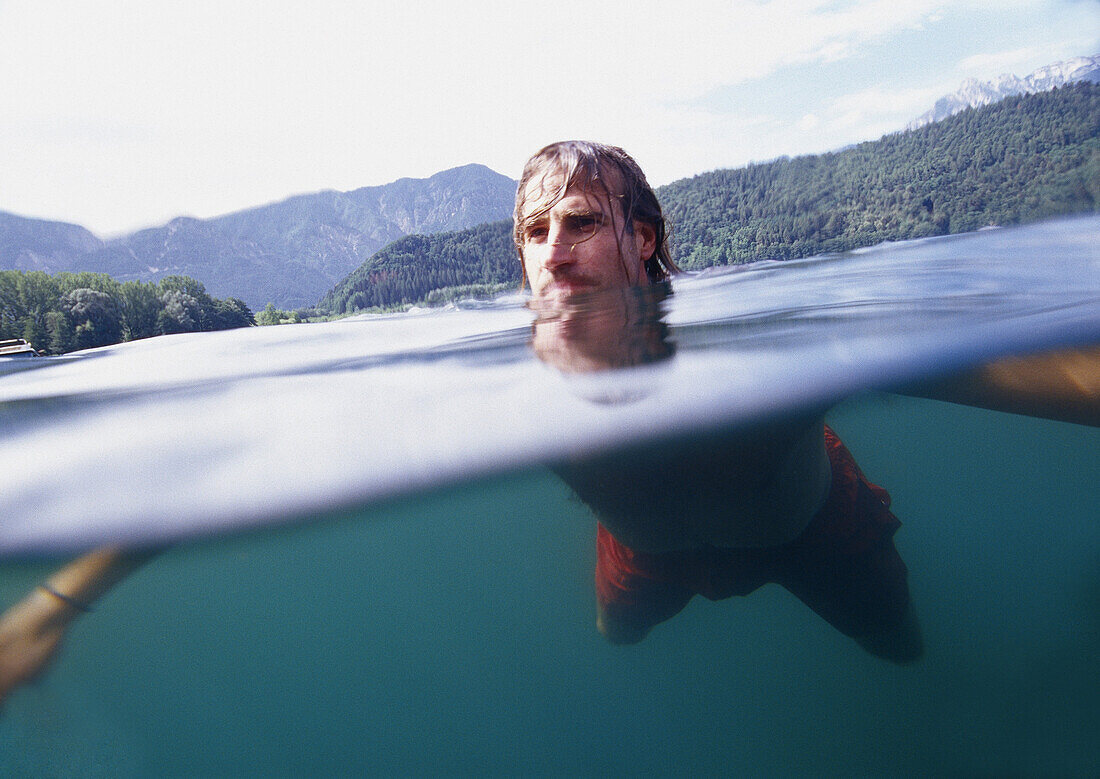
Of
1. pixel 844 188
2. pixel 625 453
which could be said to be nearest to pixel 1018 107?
pixel 844 188

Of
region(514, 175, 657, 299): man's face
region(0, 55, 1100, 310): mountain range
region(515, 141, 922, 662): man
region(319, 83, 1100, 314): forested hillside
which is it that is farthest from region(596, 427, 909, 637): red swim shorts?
region(0, 55, 1100, 310): mountain range

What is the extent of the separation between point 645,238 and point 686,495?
2.24 metres

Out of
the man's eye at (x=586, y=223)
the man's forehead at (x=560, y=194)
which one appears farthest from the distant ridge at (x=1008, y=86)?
the man's eye at (x=586, y=223)

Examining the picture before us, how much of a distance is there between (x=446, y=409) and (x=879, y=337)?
2.60 m

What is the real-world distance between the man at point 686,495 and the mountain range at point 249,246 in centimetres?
507

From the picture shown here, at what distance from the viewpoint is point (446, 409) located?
108 inches

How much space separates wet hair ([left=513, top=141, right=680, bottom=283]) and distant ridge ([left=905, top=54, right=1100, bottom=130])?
4.44m

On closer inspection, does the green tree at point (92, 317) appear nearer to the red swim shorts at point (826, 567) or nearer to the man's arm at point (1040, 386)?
the red swim shorts at point (826, 567)

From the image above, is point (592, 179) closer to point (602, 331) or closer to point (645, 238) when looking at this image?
point (645, 238)

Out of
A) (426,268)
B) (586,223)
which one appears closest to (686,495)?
(586,223)

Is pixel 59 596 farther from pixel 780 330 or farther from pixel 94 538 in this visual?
pixel 780 330

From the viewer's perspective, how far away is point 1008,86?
583 centimetres

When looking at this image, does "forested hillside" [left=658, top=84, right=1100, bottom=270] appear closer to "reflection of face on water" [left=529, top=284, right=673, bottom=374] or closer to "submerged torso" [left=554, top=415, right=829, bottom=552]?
"reflection of face on water" [left=529, top=284, right=673, bottom=374]

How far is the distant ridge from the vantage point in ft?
15.9
